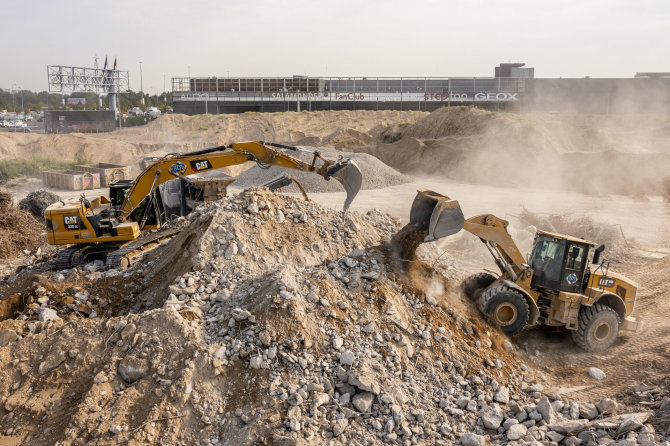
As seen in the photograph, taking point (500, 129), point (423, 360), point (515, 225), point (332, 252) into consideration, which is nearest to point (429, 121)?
point (500, 129)

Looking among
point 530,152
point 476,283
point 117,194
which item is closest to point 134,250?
point 117,194

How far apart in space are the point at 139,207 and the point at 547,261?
935cm

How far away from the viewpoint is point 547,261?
10.5m

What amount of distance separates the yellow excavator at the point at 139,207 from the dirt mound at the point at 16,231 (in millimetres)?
4436

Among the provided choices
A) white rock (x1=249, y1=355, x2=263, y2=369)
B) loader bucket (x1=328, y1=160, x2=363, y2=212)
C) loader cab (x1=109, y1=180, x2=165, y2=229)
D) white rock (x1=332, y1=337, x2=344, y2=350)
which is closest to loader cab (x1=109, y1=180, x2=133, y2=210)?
loader cab (x1=109, y1=180, x2=165, y2=229)

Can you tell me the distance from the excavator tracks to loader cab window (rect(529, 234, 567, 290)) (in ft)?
27.2

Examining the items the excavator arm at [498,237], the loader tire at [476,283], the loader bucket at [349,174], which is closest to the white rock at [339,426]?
the excavator arm at [498,237]

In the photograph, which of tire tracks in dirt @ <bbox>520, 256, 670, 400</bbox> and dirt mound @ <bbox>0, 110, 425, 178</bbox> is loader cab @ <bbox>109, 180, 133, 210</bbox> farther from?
dirt mound @ <bbox>0, 110, 425, 178</bbox>

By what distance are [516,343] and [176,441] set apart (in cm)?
618

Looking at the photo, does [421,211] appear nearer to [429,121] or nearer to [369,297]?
[369,297]

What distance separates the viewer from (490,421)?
298 inches

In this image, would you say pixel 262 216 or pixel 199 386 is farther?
pixel 262 216

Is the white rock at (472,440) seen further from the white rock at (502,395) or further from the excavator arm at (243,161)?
the excavator arm at (243,161)

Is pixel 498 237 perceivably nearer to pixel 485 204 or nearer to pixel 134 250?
pixel 134 250
